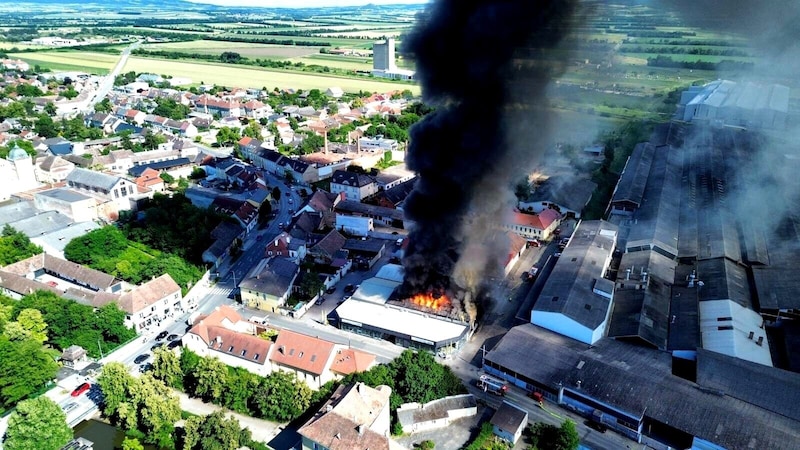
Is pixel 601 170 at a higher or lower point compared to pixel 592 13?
lower

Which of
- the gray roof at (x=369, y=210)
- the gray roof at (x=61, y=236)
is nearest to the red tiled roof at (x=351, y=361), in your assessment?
the gray roof at (x=369, y=210)

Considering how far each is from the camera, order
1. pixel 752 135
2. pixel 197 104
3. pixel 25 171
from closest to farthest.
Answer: pixel 25 171, pixel 752 135, pixel 197 104

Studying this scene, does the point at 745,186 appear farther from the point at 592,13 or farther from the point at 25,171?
the point at 25,171

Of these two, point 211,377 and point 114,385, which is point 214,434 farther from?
point 114,385

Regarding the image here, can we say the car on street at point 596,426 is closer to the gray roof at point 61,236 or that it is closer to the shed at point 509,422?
the shed at point 509,422

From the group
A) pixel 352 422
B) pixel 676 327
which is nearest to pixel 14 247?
pixel 352 422

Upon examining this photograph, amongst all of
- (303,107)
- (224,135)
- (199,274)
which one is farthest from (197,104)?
(199,274)

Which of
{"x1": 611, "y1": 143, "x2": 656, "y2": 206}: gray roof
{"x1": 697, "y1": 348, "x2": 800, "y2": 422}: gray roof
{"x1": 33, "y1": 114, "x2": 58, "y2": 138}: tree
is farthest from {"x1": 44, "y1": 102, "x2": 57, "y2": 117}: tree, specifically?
{"x1": 697, "y1": 348, "x2": 800, "y2": 422}: gray roof
